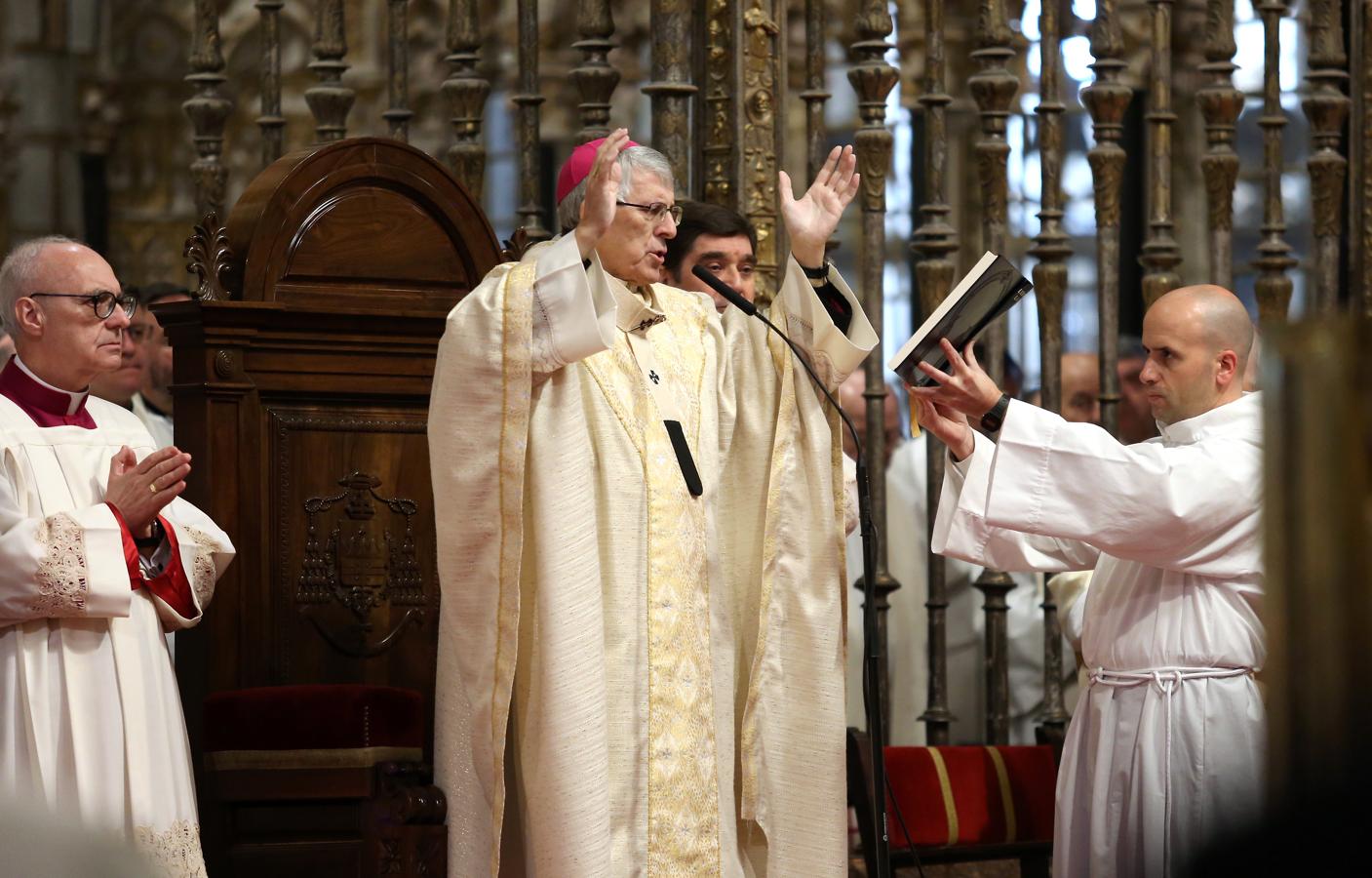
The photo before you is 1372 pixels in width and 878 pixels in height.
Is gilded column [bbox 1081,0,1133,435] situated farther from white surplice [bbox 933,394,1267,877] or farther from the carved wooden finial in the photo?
the carved wooden finial

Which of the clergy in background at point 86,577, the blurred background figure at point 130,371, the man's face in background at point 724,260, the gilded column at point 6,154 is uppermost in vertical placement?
the gilded column at point 6,154

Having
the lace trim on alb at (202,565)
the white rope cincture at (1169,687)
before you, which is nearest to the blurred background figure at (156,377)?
the lace trim on alb at (202,565)

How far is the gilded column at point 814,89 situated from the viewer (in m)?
6.04

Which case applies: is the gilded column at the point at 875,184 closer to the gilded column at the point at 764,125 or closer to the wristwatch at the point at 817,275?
the gilded column at the point at 764,125

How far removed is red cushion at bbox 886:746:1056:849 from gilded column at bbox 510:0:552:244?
228 cm

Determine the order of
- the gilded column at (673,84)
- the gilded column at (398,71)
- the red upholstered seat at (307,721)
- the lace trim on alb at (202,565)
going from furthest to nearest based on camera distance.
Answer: the gilded column at (398,71) < the gilded column at (673,84) < the red upholstered seat at (307,721) < the lace trim on alb at (202,565)

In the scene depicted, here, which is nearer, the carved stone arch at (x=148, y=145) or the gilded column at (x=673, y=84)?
the gilded column at (x=673, y=84)

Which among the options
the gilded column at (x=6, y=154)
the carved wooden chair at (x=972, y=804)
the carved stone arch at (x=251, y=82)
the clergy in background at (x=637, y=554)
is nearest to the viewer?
the clergy in background at (x=637, y=554)

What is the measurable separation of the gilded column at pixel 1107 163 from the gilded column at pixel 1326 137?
734 millimetres

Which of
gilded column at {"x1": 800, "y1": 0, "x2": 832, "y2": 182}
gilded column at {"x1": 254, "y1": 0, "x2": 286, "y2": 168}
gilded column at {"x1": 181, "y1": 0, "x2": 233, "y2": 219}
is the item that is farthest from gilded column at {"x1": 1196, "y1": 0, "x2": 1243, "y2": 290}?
gilded column at {"x1": 181, "y1": 0, "x2": 233, "y2": 219}

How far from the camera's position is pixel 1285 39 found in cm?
863

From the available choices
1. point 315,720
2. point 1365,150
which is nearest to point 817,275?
point 315,720

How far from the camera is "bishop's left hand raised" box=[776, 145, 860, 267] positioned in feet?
13.0

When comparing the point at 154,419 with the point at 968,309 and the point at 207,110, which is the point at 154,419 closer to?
the point at 207,110
